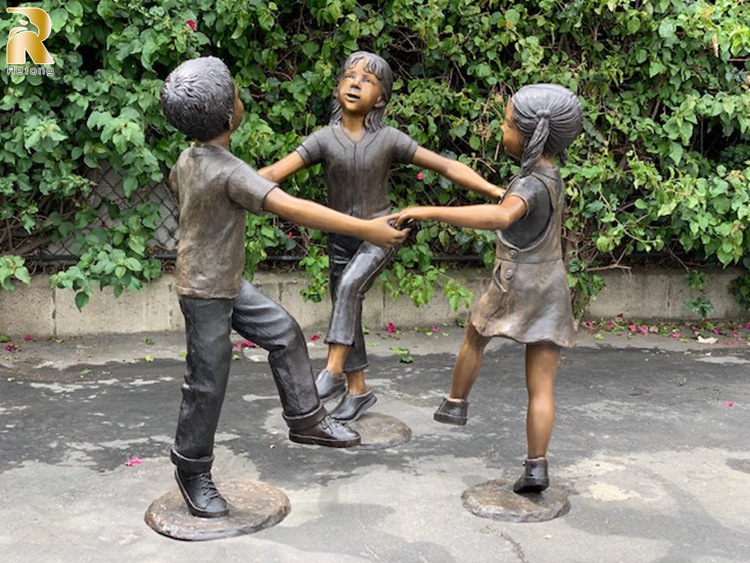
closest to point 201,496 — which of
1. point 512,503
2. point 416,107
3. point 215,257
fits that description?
point 215,257

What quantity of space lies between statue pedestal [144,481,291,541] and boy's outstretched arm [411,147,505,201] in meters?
1.73

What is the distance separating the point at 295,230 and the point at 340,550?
390cm

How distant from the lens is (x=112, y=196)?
7.03 metres

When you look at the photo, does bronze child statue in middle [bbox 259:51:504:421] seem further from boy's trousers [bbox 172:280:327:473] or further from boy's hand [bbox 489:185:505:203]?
boy's trousers [bbox 172:280:327:473]

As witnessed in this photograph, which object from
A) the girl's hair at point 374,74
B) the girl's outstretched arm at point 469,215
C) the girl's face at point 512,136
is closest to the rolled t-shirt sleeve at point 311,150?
the girl's hair at point 374,74

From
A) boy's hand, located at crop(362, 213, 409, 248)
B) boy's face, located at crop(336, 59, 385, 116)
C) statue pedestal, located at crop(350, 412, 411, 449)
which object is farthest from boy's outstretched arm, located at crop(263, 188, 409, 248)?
statue pedestal, located at crop(350, 412, 411, 449)

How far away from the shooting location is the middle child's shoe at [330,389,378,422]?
16.3 ft

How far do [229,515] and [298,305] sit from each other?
11.3 ft

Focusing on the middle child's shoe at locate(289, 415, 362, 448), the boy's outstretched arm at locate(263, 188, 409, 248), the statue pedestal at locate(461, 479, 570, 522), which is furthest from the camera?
the middle child's shoe at locate(289, 415, 362, 448)

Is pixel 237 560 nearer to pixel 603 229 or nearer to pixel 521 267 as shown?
pixel 521 267

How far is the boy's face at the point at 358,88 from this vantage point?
15.3 ft

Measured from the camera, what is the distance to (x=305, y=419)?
4.00 metres

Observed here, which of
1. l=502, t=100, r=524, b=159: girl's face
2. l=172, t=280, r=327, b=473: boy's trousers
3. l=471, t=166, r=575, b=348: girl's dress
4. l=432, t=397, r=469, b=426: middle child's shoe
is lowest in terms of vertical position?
l=432, t=397, r=469, b=426: middle child's shoe

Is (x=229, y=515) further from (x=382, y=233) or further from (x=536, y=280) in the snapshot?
(x=536, y=280)
